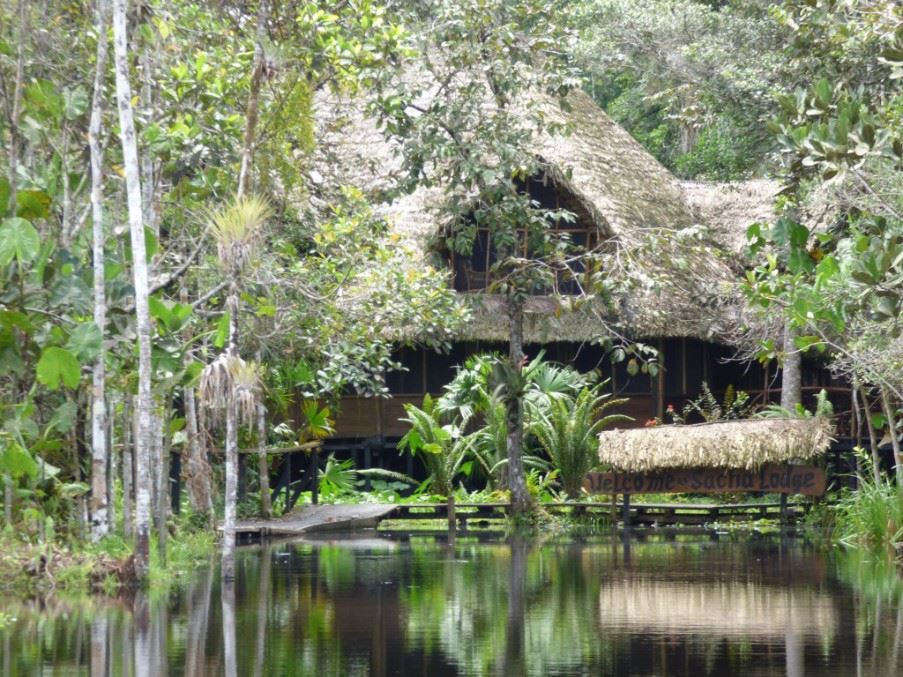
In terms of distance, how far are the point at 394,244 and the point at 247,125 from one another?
435cm

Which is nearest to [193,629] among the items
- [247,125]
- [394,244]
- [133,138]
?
[133,138]

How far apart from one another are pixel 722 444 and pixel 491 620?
9241mm

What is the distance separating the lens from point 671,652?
9.48m

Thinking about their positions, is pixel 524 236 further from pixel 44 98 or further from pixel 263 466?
pixel 44 98

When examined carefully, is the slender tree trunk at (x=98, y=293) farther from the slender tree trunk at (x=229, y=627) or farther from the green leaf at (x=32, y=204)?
the slender tree trunk at (x=229, y=627)

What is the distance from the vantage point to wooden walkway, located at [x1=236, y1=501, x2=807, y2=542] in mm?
21141

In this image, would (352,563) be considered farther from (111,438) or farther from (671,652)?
Answer: (671,652)

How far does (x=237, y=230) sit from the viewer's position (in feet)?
43.5

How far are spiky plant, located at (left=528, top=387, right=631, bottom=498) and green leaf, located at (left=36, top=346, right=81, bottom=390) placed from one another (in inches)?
454

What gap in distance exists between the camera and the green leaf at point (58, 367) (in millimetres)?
12922

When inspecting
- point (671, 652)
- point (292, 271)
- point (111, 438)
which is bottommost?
point (671, 652)

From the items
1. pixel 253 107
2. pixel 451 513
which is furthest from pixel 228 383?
pixel 451 513

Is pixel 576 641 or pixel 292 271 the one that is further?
pixel 292 271

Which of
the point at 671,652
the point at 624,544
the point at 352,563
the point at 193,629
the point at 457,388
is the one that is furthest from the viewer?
the point at 457,388
